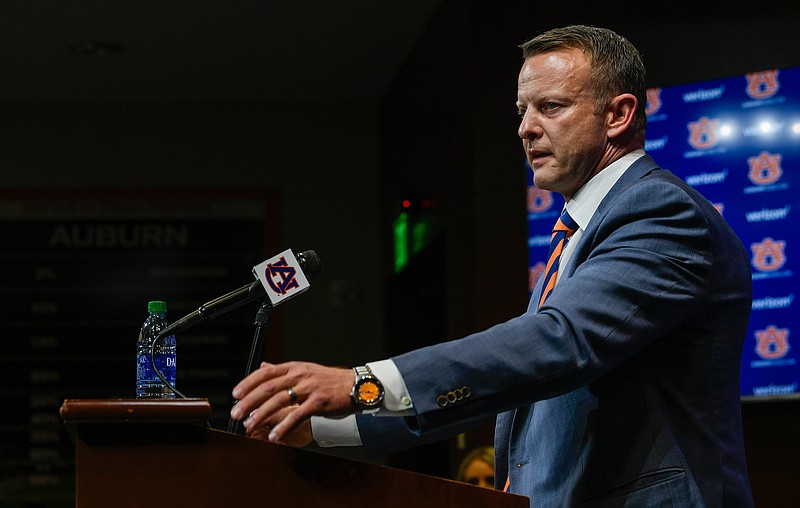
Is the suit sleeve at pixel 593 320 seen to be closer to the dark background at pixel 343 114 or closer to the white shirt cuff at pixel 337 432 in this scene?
the white shirt cuff at pixel 337 432

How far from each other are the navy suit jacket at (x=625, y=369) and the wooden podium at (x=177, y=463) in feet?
0.53

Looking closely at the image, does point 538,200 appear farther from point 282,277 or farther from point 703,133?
point 282,277

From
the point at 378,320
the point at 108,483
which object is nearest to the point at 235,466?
the point at 108,483

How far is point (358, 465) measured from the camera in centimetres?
126

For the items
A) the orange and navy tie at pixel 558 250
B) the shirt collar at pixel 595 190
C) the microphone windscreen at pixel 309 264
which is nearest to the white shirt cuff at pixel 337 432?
the microphone windscreen at pixel 309 264

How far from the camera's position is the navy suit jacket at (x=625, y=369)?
1.29 m

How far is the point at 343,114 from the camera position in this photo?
651 centimetres

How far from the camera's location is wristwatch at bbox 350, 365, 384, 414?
1.24m

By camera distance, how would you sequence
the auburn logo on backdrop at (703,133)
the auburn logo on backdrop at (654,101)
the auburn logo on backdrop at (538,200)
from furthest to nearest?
the auburn logo on backdrop at (538,200) → the auburn logo on backdrop at (654,101) → the auburn logo on backdrop at (703,133)

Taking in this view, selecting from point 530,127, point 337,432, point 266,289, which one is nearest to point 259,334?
point 266,289

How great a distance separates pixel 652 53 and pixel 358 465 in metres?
2.99

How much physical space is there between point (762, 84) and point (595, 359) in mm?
2468

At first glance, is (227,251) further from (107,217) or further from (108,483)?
(108,483)

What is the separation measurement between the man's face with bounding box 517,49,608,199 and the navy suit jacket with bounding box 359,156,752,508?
124mm
